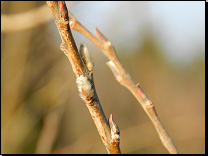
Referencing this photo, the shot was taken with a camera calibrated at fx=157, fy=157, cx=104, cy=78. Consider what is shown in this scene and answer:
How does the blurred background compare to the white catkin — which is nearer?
the white catkin

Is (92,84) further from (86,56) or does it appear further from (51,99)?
(51,99)

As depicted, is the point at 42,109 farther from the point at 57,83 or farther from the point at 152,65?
the point at 152,65

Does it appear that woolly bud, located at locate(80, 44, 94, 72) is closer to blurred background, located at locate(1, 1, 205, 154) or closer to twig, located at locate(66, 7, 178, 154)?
twig, located at locate(66, 7, 178, 154)

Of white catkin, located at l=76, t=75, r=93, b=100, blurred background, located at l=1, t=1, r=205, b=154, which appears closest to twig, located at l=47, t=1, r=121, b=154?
white catkin, located at l=76, t=75, r=93, b=100

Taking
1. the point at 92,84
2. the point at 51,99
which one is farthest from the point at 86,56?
the point at 51,99

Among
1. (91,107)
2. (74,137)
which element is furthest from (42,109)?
(91,107)

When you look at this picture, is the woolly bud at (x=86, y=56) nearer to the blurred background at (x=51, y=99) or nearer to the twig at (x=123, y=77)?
the twig at (x=123, y=77)

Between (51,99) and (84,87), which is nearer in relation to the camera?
(84,87)

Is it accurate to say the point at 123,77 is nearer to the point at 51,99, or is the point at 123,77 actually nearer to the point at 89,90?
the point at 89,90

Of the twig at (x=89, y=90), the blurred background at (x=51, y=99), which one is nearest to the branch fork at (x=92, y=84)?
the twig at (x=89, y=90)
